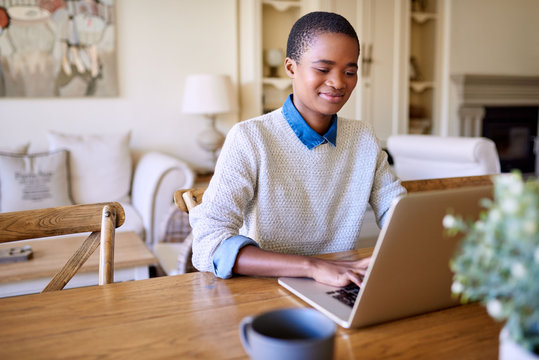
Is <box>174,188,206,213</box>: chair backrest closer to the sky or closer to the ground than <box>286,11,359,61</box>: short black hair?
closer to the ground

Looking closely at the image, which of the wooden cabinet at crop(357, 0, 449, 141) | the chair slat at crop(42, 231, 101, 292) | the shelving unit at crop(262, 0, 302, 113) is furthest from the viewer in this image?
the wooden cabinet at crop(357, 0, 449, 141)

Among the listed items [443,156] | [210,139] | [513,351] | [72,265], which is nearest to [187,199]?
A: [72,265]

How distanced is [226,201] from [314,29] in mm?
433

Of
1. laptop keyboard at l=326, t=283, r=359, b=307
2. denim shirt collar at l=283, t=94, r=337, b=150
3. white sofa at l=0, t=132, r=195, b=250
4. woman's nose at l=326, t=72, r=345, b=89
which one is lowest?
white sofa at l=0, t=132, r=195, b=250

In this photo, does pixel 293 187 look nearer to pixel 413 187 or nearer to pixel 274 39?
pixel 413 187

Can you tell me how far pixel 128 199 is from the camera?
3.40 m

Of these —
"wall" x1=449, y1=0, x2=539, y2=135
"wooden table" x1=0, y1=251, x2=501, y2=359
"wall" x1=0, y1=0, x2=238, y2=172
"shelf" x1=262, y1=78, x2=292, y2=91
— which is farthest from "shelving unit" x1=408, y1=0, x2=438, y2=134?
"wooden table" x1=0, y1=251, x2=501, y2=359

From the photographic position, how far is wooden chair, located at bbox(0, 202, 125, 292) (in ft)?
3.23

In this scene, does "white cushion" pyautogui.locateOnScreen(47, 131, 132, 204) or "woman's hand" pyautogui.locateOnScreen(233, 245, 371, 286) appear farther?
"white cushion" pyautogui.locateOnScreen(47, 131, 132, 204)

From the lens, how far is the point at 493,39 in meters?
4.96

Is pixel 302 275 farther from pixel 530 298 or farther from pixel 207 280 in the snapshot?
pixel 530 298

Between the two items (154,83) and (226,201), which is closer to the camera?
(226,201)

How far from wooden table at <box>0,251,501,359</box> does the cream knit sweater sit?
0.77ft

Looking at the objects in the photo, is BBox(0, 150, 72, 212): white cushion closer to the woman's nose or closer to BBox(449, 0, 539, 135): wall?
the woman's nose
